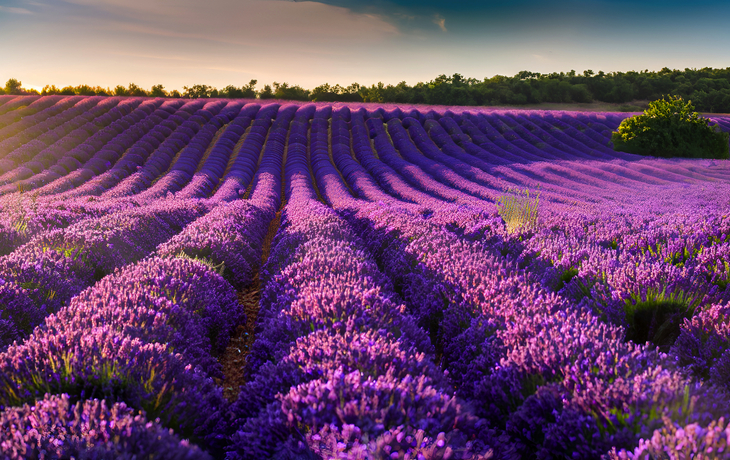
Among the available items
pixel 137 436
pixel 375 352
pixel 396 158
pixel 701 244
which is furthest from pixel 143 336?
pixel 396 158

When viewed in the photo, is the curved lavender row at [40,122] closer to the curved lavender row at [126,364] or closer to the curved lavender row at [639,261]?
the curved lavender row at [126,364]

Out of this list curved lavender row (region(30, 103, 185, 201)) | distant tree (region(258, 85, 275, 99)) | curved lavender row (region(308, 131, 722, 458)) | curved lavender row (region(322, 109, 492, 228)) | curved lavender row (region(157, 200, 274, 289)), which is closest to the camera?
curved lavender row (region(308, 131, 722, 458))

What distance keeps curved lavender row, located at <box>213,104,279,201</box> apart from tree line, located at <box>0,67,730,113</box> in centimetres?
1605

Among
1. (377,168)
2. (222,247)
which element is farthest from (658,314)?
(377,168)

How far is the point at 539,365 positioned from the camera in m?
2.36

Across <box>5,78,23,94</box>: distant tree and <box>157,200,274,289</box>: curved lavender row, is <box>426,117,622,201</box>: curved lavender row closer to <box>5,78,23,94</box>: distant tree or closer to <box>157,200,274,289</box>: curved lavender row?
<box>157,200,274,289</box>: curved lavender row

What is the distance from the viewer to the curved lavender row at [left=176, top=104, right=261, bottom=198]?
17.1 m

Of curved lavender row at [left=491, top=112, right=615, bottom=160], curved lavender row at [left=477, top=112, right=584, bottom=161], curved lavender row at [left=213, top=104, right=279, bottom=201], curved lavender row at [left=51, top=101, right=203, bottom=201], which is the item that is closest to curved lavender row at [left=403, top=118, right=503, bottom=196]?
curved lavender row at [left=477, top=112, right=584, bottom=161]

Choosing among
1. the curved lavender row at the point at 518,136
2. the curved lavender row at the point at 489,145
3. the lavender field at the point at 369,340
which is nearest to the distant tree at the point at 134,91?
the curved lavender row at the point at 489,145

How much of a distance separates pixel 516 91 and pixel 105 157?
2078 inches

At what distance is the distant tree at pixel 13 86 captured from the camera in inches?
1753

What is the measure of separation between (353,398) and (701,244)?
203 inches

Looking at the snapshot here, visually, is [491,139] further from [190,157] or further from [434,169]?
[190,157]

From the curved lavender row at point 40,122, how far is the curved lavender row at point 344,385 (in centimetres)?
2913
